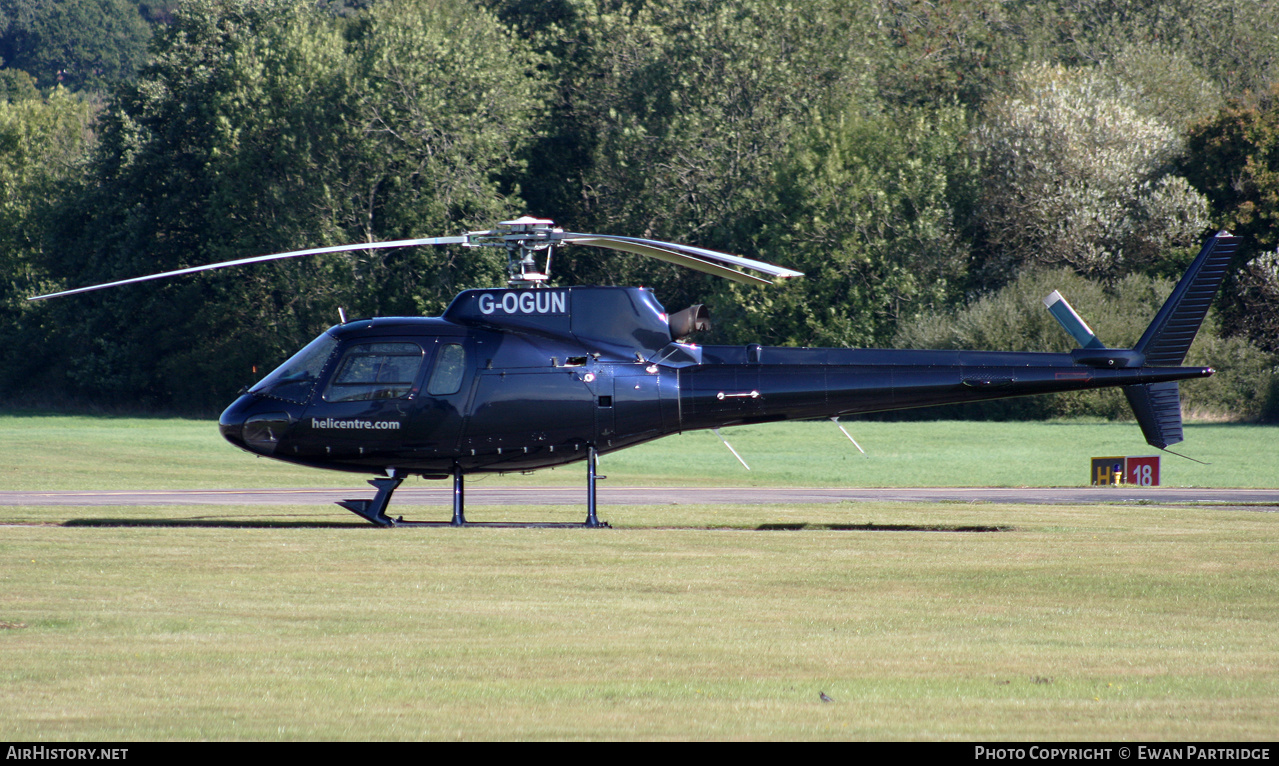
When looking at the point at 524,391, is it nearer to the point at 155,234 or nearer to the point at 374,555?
the point at 374,555

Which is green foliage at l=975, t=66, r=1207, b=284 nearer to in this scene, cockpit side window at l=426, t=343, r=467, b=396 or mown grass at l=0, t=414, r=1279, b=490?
mown grass at l=0, t=414, r=1279, b=490

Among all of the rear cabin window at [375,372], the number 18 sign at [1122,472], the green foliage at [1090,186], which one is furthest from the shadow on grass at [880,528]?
the green foliage at [1090,186]

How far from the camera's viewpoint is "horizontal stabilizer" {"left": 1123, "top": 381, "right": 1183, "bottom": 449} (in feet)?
56.5

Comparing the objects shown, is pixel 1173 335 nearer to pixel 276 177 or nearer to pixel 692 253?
pixel 692 253

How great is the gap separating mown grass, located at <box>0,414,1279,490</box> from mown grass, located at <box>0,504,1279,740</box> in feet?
46.2

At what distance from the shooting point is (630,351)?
57.5ft

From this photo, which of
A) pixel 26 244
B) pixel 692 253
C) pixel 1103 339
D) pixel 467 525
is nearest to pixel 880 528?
pixel 692 253

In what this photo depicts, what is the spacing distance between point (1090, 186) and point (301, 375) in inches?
1680

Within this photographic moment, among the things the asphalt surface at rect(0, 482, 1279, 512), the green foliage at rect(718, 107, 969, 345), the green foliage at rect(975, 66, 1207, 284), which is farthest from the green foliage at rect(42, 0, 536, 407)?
the asphalt surface at rect(0, 482, 1279, 512)

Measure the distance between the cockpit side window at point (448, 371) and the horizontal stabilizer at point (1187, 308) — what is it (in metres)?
9.44

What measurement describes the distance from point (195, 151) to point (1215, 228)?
49.8 m

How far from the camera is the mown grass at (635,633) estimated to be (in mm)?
7547

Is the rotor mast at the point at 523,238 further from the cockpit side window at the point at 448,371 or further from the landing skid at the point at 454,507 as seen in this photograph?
the landing skid at the point at 454,507
